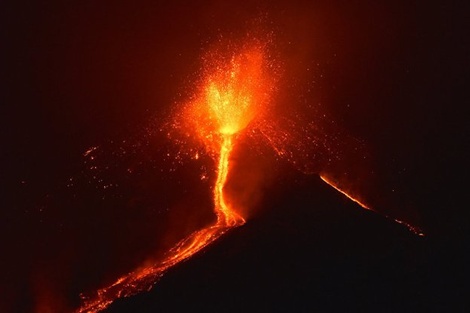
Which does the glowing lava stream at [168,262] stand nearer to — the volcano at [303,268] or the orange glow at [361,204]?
the volcano at [303,268]

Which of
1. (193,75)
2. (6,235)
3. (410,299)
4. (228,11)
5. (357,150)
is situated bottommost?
(410,299)

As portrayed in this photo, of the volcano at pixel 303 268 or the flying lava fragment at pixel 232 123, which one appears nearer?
the volcano at pixel 303 268

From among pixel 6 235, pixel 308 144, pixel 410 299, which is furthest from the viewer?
pixel 308 144

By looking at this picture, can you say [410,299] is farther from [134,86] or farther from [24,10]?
[24,10]

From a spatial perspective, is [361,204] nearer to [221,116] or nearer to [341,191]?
[341,191]

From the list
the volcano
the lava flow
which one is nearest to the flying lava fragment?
the lava flow

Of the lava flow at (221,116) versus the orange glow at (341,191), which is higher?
the lava flow at (221,116)

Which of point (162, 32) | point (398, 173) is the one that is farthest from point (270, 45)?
point (398, 173)

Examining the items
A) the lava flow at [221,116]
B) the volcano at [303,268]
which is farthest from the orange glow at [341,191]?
the lava flow at [221,116]

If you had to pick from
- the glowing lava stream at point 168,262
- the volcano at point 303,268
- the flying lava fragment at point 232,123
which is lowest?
the volcano at point 303,268
